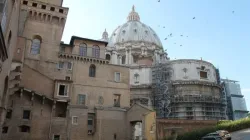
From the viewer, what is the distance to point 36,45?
3472 centimetres

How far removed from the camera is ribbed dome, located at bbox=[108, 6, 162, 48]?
9106 cm

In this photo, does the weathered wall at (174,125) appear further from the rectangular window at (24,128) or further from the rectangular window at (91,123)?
the rectangular window at (24,128)

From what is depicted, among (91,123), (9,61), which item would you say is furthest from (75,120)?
(9,61)

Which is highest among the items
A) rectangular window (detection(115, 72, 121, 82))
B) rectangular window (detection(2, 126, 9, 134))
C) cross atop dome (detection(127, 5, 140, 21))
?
cross atop dome (detection(127, 5, 140, 21))

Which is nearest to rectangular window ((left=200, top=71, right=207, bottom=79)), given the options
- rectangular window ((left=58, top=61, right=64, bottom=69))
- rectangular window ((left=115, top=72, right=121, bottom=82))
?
rectangular window ((left=115, top=72, right=121, bottom=82))

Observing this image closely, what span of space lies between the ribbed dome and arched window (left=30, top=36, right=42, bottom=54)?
56432 mm

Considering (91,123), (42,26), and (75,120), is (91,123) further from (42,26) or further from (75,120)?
(42,26)

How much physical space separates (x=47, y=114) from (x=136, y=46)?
188ft

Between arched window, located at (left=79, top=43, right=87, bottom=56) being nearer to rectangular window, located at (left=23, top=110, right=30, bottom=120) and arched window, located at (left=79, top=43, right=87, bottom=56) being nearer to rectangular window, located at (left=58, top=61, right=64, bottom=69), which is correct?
rectangular window, located at (left=58, top=61, right=64, bottom=69)

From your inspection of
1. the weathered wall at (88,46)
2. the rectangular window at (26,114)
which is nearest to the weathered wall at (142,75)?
the weathered wall at (88,46)

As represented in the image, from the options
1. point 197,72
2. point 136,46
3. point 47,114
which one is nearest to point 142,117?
point 47,114

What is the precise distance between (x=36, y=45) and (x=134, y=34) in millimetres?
60808

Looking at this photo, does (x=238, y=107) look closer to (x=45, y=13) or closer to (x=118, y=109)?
(x=118, y=109)

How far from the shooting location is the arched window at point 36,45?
3417 centimetres
